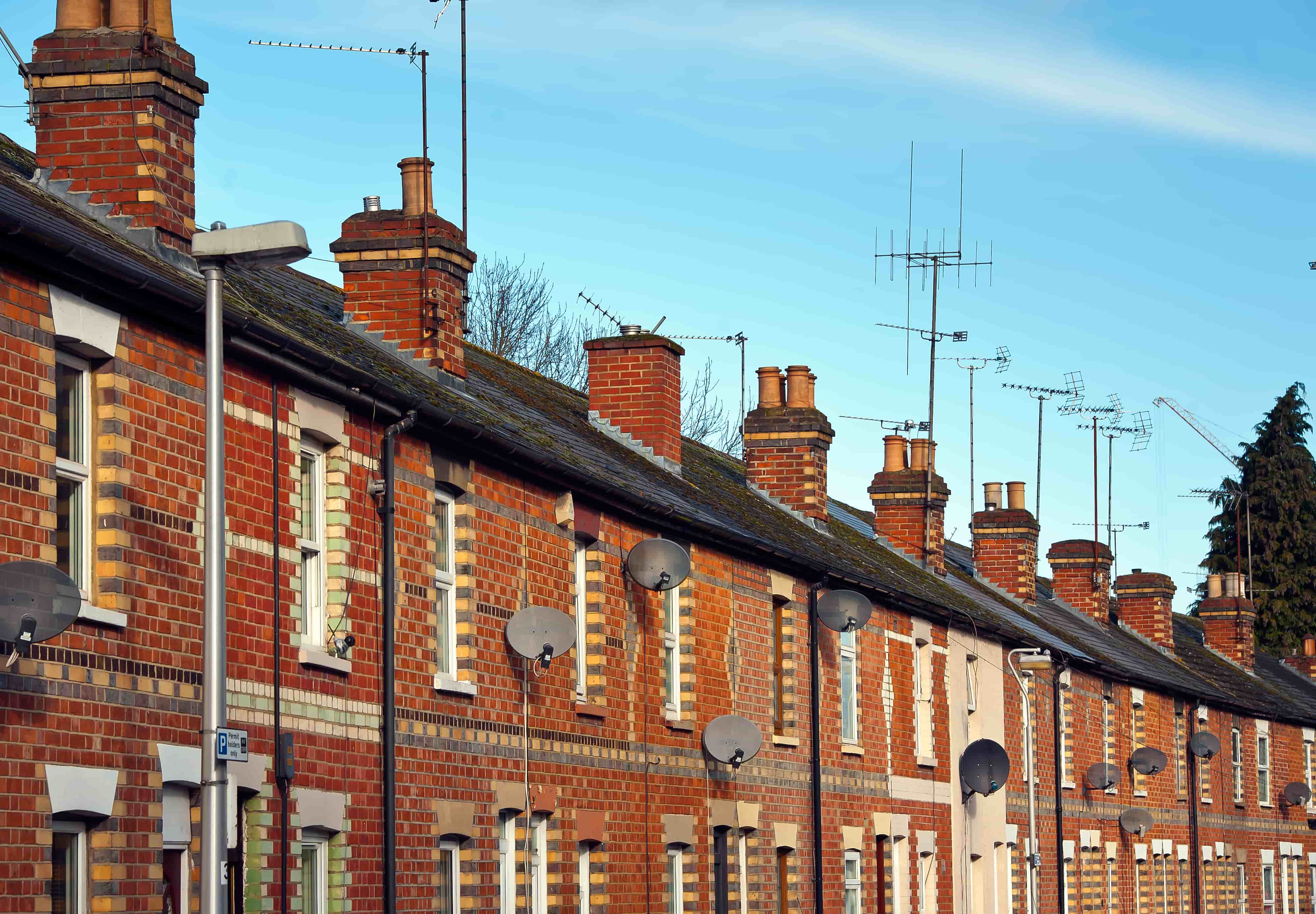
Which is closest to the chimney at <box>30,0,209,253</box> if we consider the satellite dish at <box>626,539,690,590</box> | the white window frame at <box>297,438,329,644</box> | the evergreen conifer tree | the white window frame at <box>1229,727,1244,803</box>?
the white window frame at <box>297,438,329,644</box>

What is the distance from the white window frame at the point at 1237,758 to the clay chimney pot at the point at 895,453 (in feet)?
49.1

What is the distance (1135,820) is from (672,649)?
20225 mm

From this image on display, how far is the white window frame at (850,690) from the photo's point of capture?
2817cm

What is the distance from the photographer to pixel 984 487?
43.5 m

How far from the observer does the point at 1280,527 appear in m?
72.1

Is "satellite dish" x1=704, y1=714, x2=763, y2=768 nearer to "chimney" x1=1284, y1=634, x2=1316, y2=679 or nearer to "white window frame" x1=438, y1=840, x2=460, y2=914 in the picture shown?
"white window frame" x1=438, y1=840, x2=460, y2=914

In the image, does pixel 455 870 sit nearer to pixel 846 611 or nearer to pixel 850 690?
pixel 846 611

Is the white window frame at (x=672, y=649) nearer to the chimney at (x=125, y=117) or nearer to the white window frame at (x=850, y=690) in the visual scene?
the white window frame at (x=850, y=690)

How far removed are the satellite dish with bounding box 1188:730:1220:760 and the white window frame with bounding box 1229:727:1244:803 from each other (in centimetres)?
497

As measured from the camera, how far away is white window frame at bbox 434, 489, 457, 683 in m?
18.2

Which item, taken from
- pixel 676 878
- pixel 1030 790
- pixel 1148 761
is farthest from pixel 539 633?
pixel 1148 761

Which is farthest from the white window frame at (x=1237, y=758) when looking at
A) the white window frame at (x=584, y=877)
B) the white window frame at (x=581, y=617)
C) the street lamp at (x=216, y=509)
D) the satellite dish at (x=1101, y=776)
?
the street lamp at (x=216, y=509)

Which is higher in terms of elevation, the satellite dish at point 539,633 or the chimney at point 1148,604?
the chimney at point 1148,604

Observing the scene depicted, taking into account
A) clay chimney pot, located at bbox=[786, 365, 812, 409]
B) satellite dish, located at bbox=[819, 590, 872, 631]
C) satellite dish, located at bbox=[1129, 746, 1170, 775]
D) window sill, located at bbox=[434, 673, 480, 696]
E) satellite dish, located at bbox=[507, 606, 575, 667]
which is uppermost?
clay chimney pot, located at bbox=[786, 365, 812, 409]
